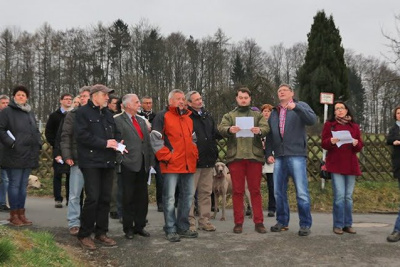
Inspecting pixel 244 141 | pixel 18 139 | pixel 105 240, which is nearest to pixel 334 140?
pixel 244 141

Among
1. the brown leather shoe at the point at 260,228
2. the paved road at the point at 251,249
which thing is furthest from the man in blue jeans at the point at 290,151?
the paved road at the point at 251,249

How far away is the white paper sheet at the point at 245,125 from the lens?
5652 millimetres

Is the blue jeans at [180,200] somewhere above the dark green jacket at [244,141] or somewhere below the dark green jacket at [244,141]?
below

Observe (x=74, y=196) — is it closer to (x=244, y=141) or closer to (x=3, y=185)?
(x=244, y=141)

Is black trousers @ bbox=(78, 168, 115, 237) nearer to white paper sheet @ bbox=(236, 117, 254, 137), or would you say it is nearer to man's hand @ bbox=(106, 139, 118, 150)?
man's hand @ bbox=(106, 139, 118, 150)

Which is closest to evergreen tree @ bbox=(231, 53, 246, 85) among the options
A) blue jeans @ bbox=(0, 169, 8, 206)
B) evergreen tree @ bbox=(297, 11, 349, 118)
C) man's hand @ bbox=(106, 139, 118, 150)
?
evergreen tree @ bbox=(297, 11, 349, 118)

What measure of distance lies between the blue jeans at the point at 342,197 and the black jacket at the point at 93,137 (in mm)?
3055

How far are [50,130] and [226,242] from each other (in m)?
3.88

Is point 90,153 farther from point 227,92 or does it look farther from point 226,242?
point 227,92

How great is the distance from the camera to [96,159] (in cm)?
505

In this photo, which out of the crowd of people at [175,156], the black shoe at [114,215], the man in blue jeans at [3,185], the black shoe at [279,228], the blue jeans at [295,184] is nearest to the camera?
the crowd of people at [175,156]

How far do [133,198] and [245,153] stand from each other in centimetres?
164

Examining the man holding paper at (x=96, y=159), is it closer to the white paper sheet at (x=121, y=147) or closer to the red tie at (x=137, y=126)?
the white paper sheet at (x=121, y=147)

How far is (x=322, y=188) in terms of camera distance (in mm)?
10516
